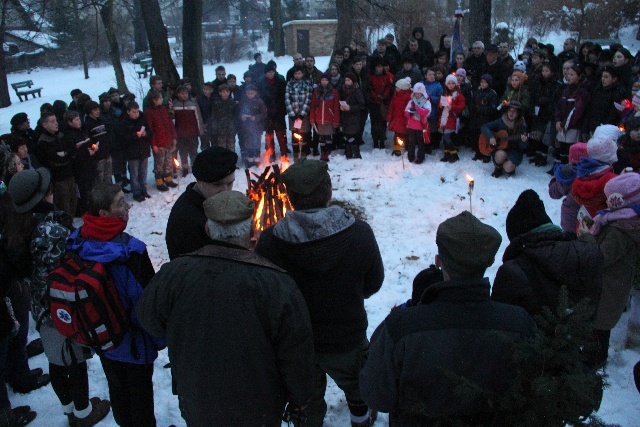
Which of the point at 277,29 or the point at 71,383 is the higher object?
the point at 277,29

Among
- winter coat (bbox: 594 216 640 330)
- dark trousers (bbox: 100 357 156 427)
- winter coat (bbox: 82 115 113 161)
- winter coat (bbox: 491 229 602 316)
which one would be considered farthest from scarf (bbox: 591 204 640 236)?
winter coat (bbox: 82 115 113 161)

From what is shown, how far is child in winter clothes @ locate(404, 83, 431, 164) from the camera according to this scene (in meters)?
→ 10.4

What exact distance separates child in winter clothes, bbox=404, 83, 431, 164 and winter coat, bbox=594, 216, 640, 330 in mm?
6211

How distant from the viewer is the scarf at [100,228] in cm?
341

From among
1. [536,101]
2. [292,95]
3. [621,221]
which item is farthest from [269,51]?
[621,221]

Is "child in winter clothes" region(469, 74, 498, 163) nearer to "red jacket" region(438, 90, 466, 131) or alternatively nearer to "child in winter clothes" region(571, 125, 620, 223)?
"red jacket" region(438, 90, 466, 131)

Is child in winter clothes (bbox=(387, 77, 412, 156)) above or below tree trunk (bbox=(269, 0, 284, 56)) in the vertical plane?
below

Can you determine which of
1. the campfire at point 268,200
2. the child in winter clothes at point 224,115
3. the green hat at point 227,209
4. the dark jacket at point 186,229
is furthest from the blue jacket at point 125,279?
the child in winter clothes at point 224,115

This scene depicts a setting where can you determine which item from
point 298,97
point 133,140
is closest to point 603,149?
point 298,97

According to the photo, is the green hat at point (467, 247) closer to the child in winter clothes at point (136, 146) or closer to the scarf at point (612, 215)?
the scarf at point (612, 215)

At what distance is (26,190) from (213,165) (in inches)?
57.4

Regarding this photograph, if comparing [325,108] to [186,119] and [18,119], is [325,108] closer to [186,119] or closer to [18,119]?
[186,119]

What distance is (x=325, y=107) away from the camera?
11.0 metres

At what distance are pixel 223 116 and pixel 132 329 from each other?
776 cm
